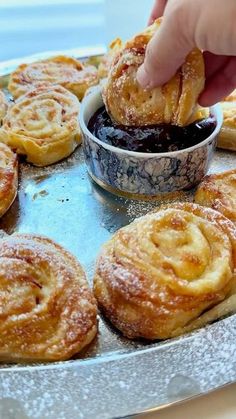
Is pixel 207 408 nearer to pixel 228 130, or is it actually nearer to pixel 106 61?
pixel 228 130

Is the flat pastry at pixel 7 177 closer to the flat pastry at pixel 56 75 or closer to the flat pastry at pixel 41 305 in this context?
the flat pastry at pixel 41 305

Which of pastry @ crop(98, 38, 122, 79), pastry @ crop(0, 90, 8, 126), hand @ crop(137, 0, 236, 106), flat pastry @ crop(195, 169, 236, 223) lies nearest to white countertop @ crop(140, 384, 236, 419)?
flat pastry @ crop(195, 169, 236, 223)

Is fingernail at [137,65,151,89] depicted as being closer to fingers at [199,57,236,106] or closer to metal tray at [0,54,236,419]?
fingers at [199,57,236,106]

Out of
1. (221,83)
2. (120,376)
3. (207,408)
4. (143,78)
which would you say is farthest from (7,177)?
(207,408)

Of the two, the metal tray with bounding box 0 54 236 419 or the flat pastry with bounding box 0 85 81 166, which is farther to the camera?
the flat pastry with bounding box 0 85 81 166

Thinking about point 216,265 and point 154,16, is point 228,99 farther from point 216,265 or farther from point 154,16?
point 216,265

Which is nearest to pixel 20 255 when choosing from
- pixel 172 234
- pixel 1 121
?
pixel 172 234
